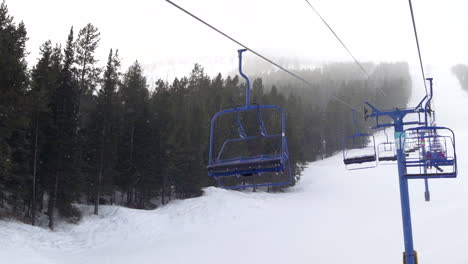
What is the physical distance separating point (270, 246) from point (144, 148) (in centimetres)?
1906

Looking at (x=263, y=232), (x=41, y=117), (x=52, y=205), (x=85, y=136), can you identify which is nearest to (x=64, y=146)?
(x=41, y=117)

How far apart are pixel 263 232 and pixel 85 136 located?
18.3 metres

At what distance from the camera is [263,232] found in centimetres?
2433

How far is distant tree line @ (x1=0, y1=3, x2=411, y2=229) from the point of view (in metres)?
21.5

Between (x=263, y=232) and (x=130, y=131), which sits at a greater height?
(x=130, y=131)

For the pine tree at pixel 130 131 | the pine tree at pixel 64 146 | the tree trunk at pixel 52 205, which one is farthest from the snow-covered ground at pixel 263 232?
the pine tree at pixel 130 131

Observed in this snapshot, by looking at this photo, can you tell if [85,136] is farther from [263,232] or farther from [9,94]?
[263,232]

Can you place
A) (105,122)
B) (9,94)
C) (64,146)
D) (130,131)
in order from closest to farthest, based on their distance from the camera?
1. (9,94)
2. (64,146)
3. (105,122)
4. (130,131)

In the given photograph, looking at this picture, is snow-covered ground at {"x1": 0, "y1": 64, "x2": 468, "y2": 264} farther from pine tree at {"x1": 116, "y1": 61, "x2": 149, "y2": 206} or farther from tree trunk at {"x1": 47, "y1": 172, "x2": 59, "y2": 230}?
pine tree at {"x1": 116, "y1": 61, "x2": 149, "y2": 206}

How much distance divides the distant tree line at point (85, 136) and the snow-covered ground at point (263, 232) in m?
3.75

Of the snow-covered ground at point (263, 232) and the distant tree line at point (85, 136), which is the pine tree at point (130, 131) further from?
the snow-covered ground at point (263, 232)

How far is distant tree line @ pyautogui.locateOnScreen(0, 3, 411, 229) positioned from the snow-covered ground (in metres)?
3.75

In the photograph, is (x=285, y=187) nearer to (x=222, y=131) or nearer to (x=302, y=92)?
(x=222, y=131)

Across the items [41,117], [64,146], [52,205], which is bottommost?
[52,205]
